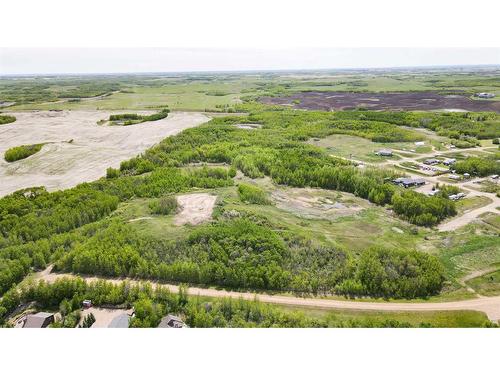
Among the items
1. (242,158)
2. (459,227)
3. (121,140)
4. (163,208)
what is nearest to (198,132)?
(121,140)

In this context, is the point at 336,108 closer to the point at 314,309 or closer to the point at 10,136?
the point at 10,136

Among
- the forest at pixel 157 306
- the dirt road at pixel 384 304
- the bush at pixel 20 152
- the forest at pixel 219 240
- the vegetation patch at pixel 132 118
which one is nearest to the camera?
the forest at pixel 157 306

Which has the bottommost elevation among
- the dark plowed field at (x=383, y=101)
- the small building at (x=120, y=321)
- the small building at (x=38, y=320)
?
the small building at (x=38, y=320)

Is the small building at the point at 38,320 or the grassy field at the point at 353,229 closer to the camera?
the small building at the point at 38,320

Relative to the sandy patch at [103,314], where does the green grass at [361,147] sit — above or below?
above

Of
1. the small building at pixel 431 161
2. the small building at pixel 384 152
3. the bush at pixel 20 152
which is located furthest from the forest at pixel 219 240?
the bush at pixel 20 152

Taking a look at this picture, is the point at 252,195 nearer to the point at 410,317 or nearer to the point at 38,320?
the point at 410,317

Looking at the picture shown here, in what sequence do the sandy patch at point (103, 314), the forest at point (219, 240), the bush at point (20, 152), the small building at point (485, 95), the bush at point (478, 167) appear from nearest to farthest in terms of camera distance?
the sandy patch at point (103, 314)
the forest at point (219, 240)
the bush at point (478, 167)
the bush at point (20, 152)
the small building at point (485, 95)

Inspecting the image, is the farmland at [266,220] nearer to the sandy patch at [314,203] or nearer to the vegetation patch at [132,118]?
the sandy patch at [314,203]
